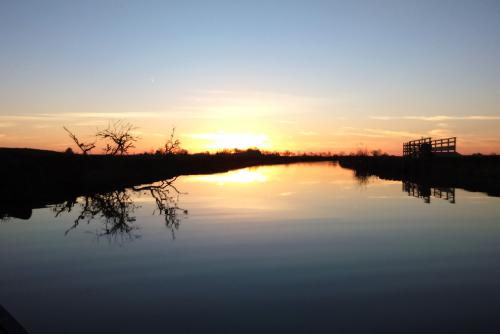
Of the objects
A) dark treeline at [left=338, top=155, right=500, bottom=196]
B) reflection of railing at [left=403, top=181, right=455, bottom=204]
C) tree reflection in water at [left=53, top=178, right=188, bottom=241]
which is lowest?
tree reflection in water at [left=53, top=178, right=188, bottom=241]

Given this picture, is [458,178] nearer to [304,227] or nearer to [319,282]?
[304,227]

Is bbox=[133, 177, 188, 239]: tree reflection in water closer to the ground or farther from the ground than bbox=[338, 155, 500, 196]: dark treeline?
closer to the ground

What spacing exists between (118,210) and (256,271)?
49.6 ft

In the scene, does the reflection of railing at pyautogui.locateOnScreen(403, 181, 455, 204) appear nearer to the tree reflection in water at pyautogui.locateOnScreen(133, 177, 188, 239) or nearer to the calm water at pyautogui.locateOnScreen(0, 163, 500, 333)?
the calm water at pyautogui.locateOnScreen(0, 163, 500, 333)

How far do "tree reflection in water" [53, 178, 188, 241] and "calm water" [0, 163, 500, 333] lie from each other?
0.19 meters

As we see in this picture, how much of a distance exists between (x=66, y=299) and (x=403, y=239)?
11019 millimetres

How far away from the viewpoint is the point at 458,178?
43875 mm

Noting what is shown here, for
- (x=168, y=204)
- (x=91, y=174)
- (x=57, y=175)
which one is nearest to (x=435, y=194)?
(x=168, y=204)

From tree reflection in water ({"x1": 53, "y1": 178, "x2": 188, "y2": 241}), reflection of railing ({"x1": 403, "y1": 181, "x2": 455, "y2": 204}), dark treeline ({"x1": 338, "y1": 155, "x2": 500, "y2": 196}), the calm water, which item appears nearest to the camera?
the calm water

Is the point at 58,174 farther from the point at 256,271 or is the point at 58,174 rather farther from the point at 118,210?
the point at 256,271

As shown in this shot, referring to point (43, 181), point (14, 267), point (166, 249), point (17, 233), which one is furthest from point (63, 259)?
point (43, 181)

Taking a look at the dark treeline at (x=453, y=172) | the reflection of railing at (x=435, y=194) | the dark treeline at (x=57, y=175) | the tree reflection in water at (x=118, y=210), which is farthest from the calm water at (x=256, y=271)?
the dark treeline at (x=453, y=172)

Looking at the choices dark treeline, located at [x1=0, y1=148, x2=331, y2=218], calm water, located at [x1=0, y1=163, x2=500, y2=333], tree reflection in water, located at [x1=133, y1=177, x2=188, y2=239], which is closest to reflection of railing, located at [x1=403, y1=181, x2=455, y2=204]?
Answer: calm water, located at [x1=0, y1=163, x2=500, y2=333]

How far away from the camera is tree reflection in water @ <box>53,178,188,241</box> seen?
19.2 m
